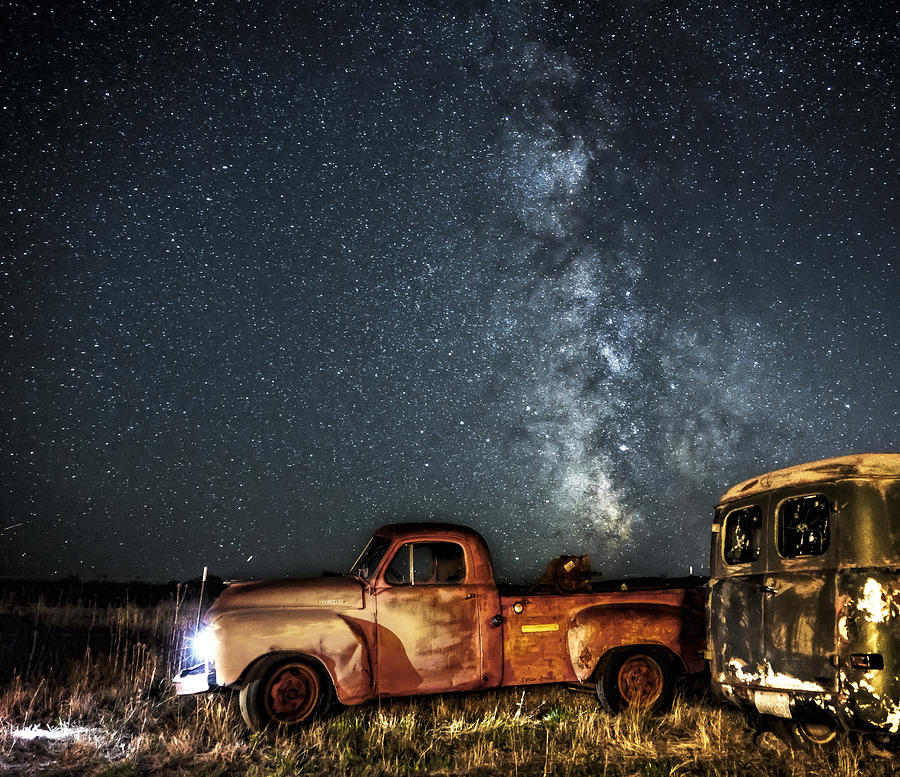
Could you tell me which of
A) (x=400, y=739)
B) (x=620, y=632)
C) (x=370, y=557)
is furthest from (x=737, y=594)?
(x=370, y=557)

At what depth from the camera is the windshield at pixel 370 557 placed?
7926 millimetres

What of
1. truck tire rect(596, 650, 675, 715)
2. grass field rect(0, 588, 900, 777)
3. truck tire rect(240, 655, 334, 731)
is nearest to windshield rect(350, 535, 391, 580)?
truck tire rect(240, 655, 334, 731)

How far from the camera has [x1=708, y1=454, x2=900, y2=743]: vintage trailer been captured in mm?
5625

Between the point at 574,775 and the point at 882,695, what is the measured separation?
241cm

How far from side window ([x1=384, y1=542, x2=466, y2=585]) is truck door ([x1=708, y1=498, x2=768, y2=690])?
2.53 m

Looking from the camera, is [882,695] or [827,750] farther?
[827,750]

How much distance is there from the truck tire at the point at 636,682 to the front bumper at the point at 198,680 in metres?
3.97

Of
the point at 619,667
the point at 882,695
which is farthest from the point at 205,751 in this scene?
the point at 882,695

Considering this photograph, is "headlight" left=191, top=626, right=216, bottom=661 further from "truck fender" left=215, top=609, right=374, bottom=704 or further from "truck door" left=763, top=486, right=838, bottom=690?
"truck door" left=763, top=486, right=838, bottom=690

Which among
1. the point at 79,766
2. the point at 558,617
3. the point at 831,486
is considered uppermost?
the point at 831,486

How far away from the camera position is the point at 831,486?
6.15m

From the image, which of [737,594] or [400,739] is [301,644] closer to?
[400,739]

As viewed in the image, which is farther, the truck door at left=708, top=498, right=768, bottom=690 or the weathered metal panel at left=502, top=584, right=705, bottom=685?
the weathered metal panel at left=502, top=584, right=705, bottom=685

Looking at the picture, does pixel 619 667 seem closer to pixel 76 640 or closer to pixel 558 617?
pixel 558 617
